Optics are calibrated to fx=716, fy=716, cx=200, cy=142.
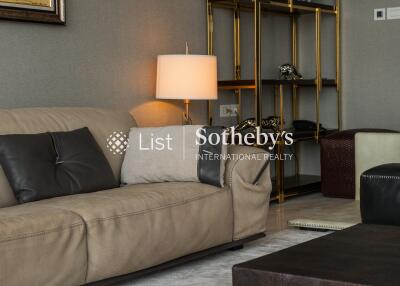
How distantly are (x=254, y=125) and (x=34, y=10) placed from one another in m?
1.97

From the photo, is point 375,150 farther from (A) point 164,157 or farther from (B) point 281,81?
(A) point 164,157

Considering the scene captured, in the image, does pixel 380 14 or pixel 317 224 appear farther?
pixel 380 14

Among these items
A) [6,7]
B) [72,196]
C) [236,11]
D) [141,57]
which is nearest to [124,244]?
[72,196]

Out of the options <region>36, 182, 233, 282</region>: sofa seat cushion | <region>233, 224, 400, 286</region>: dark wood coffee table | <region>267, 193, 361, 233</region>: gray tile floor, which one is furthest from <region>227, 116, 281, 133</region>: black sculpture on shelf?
<region>233, 224, 400, 286</region>: dark wood coffee table

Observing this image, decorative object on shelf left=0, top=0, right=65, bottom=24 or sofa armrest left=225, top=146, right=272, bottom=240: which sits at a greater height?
decorative object on shelf left=0, top=0, right=65, bottom=24

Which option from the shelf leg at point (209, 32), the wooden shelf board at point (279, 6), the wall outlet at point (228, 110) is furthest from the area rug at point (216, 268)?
the wooden shelf board at point (279, 6)

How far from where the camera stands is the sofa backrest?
11.5ft

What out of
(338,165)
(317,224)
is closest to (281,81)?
(338,165)

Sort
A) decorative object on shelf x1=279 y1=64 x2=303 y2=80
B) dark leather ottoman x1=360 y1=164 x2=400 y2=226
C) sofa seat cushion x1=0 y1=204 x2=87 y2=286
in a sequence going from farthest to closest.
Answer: decorative object on shelf x1=279 y1=64 x2=303 y2=80
dark leather ottoman x1=360 y1=164 x2=400 y2=226
sofa seat cushion x1=0 y1=204 x2=87 y2=286

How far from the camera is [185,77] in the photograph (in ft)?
15.4

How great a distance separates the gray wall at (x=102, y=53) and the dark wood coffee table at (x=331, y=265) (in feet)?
7.36

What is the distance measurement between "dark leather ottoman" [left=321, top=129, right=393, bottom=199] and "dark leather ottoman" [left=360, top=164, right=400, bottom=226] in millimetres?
2049

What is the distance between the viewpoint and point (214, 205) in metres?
3.74

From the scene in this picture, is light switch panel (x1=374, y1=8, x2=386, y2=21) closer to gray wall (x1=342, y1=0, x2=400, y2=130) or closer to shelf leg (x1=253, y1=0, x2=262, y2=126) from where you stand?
gray wall (x1=342, y1=0, x2=400, y2=130)
